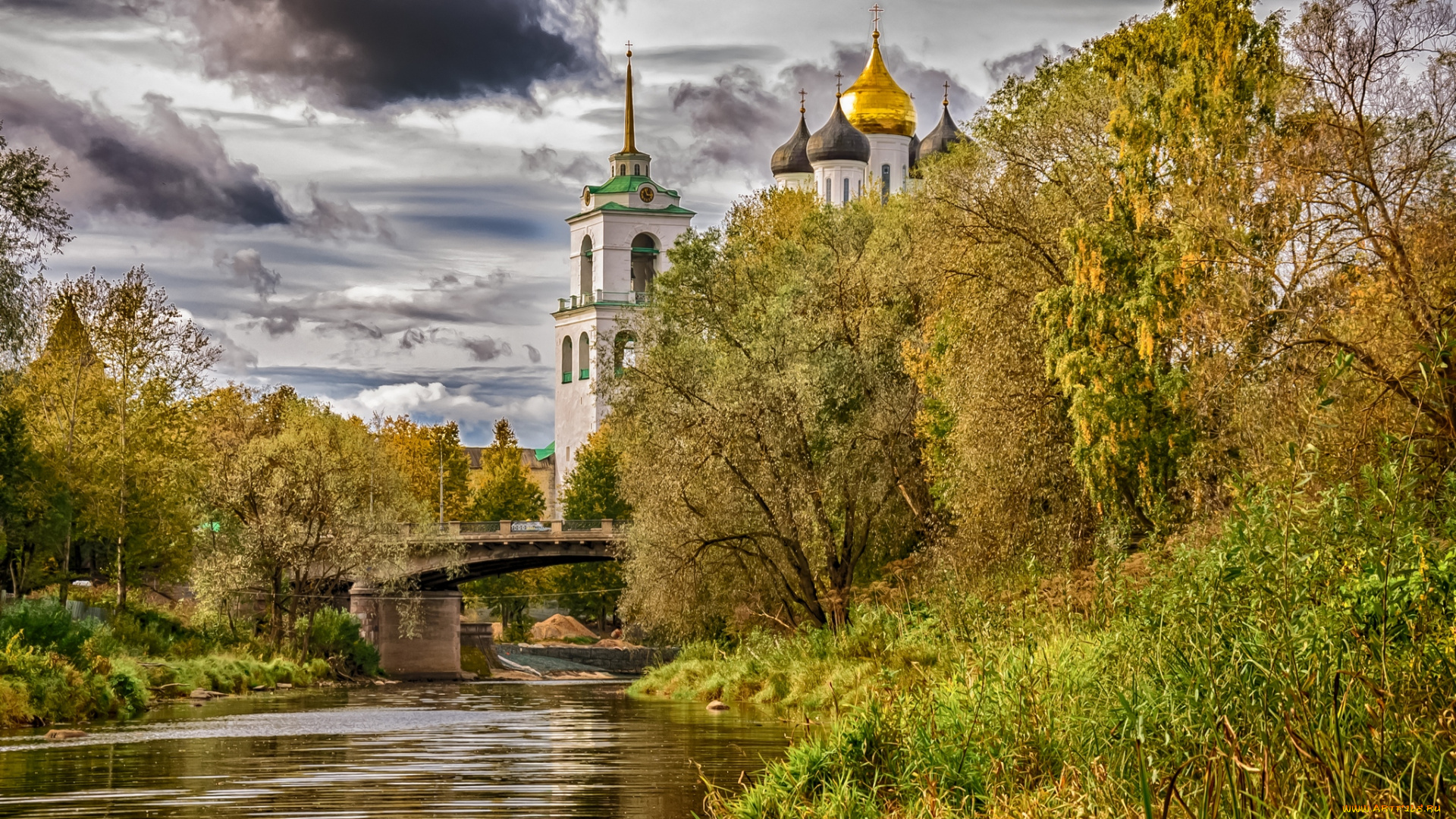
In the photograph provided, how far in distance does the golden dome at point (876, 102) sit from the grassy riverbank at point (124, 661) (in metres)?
55.8

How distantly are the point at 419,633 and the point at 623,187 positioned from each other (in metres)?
48.8

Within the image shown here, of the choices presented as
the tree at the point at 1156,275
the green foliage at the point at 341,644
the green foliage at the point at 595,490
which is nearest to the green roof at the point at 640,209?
the green foliage at the point at 595,490

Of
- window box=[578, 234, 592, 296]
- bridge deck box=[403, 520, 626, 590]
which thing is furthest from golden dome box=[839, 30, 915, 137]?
bridge deck box=[403, 520, 626, 590]

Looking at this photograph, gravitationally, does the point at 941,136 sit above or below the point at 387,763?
above

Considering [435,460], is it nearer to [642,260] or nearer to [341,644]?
[642,260]

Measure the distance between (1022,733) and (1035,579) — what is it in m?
8.96

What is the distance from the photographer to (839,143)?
92.2 meters

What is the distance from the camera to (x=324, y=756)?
21.0 m

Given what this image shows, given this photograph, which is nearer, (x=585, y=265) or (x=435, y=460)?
(x=435, y=460)

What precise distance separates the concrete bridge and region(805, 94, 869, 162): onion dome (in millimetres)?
33422

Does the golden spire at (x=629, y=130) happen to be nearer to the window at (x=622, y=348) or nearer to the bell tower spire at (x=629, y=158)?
the bell tower spire at (x=629, y=158)

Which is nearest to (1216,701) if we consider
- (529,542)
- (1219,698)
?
(1219,698)

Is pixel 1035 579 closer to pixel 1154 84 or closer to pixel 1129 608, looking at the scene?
pixel 1129 608

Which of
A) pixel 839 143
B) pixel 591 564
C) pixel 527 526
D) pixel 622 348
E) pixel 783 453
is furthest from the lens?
pixel 839 143
